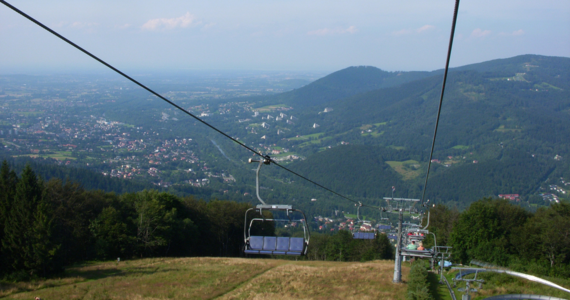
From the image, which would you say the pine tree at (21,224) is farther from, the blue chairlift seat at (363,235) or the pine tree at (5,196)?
the blue chairlift seat at (363,235)

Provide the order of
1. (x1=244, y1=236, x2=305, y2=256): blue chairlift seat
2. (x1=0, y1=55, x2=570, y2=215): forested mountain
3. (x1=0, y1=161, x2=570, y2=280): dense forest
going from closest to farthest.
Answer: (x1=244, y1=236, x2=305, y2=256): blue chairlift seat < (x1=0, y1=161, x2=570, y2=280): dense forest < (x1=0, y1=55, x2=570, y2=215): forested mountain

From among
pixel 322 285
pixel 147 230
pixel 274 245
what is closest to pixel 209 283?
pixel 322 285

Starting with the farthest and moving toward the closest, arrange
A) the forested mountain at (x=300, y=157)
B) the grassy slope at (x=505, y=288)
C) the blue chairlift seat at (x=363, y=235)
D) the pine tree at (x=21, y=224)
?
1. the forested mountain at (x=300, y=157)
2. the blue chairlift seat at (x=363, y=235)
3. the pine tree at (x=21, y=224)
4. the grassy slope at (x=505, y=288)

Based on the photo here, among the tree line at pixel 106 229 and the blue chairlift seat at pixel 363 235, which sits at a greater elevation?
the blue chairlift seat at pixel 363 235

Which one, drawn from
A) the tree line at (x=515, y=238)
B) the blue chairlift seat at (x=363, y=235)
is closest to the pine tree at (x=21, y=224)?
the blue chairlift seat at (x=363, y=235)

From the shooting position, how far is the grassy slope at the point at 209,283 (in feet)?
74.7

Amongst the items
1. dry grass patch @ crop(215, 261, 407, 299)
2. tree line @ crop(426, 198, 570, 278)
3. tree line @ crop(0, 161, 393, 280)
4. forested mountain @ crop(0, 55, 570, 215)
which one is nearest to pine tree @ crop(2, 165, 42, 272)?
tree line @ crop(0, 161, 393, 280)

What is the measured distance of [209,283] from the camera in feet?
86.8

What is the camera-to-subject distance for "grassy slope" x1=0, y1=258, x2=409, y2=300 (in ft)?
74.7

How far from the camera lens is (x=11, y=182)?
1222 inches

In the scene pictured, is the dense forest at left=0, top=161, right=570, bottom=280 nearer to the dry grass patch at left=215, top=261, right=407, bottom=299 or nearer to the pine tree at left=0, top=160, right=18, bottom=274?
the pine tree at left=0, top=160, right=18, bottom=274

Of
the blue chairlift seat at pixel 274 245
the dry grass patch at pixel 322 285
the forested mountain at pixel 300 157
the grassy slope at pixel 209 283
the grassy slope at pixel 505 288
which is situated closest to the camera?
the blue chairlift seat at pixel 274 245

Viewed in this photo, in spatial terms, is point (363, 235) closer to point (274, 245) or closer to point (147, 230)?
point (274, 245)

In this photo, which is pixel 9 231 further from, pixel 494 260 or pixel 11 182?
pixel 494 260
